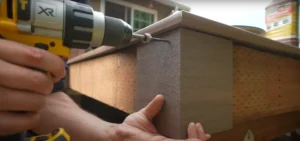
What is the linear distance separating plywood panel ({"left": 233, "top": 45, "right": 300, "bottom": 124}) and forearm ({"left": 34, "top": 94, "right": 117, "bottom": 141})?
1.06 feet

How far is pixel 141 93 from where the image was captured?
398 mm

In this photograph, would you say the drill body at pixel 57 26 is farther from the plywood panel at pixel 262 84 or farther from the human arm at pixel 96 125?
the plywood panel at pixel 262 84

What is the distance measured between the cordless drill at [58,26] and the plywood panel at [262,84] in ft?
0.74

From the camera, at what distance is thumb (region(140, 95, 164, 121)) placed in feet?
1.09

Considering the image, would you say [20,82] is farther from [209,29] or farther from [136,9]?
[136,9]

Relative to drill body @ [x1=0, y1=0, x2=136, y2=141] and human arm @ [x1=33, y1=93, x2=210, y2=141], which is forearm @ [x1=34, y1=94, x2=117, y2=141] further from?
drill body @ [x1=0, y1=0, x2=136, y2=141]

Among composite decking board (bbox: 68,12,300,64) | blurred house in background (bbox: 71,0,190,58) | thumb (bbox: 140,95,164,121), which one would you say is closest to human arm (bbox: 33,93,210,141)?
thumb (bbox: 140,95,164,121)

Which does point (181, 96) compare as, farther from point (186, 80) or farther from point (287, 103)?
point (287, 103)

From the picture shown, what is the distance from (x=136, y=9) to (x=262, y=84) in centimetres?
332

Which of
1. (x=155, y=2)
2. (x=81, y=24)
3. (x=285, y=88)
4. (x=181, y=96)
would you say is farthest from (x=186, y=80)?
(x=155, y=2)

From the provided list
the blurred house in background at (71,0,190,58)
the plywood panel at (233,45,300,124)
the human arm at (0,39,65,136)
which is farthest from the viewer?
the blurred house in background at (71,0,190,58)

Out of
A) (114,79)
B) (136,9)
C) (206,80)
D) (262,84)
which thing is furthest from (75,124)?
(136,9)

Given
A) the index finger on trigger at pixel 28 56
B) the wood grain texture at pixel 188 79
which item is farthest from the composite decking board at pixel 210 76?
the index finger on trigger at pixel 28 56

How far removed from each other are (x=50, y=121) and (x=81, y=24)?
1.14 feet
